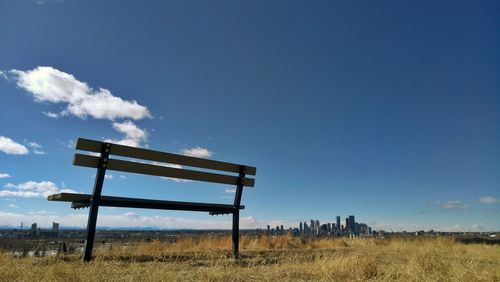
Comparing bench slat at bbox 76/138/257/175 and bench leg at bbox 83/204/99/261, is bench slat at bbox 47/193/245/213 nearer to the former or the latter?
bench leg at bbox 83/204/99/261

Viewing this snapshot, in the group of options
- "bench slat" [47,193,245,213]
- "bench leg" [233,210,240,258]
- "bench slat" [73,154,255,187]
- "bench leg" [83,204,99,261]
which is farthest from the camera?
"bench leg" [233,210,240,258]

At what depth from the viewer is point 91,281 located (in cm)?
323

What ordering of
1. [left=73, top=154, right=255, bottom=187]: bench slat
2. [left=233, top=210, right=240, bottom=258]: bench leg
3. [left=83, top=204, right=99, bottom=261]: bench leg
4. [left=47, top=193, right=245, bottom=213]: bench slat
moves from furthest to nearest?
[left=233, top=210, right=240, bottom=258]: bench leg
[left=73, top=154, right=255, bottom=187]: bench slat
[left=47, top=193, right=245, bottom=213]: bench slat
[left=83, top=204, right=99, bottom=261]: bench leg

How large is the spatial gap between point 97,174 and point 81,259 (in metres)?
1.13

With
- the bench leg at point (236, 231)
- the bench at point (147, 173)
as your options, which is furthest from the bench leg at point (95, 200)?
the bench leg at point (236, 231)

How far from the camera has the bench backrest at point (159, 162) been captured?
517 centimetres

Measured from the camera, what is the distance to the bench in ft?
16.4

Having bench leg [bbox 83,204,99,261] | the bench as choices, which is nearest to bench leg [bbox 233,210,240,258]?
the bench

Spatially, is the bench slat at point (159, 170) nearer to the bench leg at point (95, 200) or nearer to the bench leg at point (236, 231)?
the bench leg at point (95, 200)

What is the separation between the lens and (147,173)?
5734 mm

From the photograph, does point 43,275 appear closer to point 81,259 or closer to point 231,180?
point 81,259

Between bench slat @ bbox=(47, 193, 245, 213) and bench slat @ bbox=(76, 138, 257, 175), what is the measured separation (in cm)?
65

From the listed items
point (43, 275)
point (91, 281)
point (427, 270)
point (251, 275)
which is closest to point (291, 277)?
point (251, 275)

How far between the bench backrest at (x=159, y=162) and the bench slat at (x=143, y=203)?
44 centimetres
